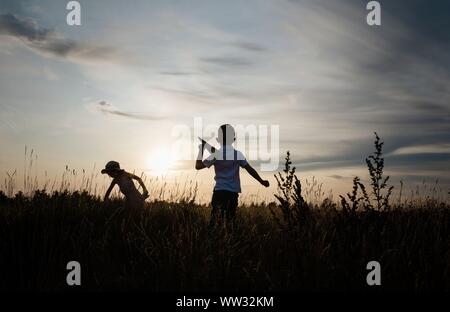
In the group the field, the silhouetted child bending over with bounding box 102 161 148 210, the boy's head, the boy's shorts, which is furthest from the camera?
the silhouetted child bending over with bounding box 102 161 148 210

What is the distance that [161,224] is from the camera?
6406 mm

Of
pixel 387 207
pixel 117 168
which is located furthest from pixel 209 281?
pixel 117 168

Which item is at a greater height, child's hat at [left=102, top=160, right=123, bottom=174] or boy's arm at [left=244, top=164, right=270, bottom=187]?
child's hat at [left=102, top=160, right=123, bottom=174]

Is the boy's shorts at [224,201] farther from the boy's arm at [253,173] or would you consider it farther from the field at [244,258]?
the field at [244,258]

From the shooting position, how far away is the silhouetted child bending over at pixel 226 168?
6.62 metres

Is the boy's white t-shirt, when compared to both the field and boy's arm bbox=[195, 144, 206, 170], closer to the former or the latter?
boy's arm bbox=[195, 144, 206, 170]

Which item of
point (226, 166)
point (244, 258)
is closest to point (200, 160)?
point (226, 166)

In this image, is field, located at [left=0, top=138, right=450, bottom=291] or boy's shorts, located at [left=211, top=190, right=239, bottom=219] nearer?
field, located at [left=0, top=138, right=450, bottom=291]

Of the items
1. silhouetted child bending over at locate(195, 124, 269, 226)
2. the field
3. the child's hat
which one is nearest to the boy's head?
silhouetted child bending over at locate(195, 124, 269, 226)

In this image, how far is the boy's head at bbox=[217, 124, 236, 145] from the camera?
6734 mm

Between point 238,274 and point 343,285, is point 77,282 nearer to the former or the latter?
point 238,274

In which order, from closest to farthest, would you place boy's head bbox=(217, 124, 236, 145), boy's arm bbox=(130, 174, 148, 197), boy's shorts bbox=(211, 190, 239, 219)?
1. boy's shorts bbox=(211, 190, 239, 219)
2. boy's head bbox=(217, 124, 236, 145)
3. boy's arm bbox=(130, 174, 148, 197)

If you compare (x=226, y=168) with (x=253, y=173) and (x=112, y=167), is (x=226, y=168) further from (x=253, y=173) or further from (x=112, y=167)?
(x=112, y=167)

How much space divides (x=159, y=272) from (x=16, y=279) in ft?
4.82
